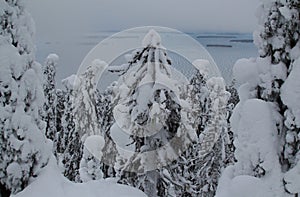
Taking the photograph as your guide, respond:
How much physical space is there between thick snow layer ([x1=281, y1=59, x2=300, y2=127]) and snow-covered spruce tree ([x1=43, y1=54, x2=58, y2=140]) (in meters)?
19.2

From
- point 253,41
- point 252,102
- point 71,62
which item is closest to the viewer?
point 252,102

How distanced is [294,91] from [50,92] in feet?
69.5

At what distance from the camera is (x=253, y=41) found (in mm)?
5027

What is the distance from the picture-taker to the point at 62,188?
6.74 m

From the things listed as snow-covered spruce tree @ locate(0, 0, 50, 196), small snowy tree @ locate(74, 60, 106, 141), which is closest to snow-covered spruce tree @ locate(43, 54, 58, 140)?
small snowy tree @ locate(74, 60, 106, 141)

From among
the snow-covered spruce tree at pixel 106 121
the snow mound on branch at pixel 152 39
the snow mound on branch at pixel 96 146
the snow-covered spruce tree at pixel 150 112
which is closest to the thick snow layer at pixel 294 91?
the snow-covered spruce tree at pixel 150 112

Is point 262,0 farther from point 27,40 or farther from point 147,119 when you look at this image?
point 147,119

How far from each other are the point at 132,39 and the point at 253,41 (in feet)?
27.1

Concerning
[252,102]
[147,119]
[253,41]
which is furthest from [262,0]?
[147,119]

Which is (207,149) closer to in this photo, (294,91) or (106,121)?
(106,121)

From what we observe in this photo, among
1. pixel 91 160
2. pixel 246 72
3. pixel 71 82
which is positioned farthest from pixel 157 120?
pixel 71 82

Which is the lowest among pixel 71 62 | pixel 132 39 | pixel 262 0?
pixel 262 0

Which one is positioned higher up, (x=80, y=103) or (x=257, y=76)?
(x=80, y=103)

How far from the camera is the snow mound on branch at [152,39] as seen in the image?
35.9ft
